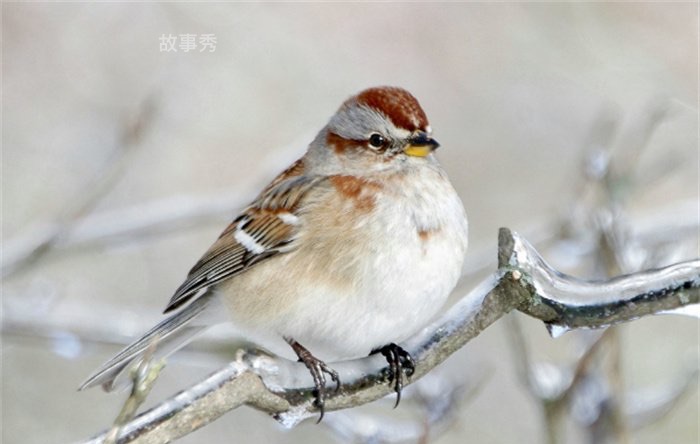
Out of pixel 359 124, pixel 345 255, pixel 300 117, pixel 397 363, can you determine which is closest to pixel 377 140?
pixel 359 124

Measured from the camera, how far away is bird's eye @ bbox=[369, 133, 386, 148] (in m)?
2.83

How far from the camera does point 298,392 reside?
69.6 inches

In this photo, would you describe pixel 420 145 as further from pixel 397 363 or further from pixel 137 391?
pixel 137 391

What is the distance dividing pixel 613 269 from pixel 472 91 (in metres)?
3.74

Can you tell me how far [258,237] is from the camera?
9.77 feet

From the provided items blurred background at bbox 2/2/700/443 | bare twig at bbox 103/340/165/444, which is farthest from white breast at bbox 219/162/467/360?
blurred background at bbox 2/2/700/443

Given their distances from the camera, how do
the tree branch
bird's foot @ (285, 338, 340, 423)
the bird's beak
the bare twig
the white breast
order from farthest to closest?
the bird's beak < the white breast < bird's foot @ (285, 338, 340, 423) < the tree branch < the bare twig

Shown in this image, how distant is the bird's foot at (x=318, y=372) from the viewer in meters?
1.86

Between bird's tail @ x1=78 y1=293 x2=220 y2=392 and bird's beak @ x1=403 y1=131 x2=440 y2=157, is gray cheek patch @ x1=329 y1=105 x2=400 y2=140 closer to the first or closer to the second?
bird's beak @ x1=403 y1=131 x2=440 y2=157

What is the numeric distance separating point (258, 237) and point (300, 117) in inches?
129

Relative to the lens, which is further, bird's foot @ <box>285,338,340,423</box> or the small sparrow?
the small sparrow

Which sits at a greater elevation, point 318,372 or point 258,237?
point 258,237

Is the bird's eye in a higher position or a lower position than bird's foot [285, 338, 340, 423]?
higher

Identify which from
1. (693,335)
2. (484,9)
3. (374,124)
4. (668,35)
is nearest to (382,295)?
(374,124)
